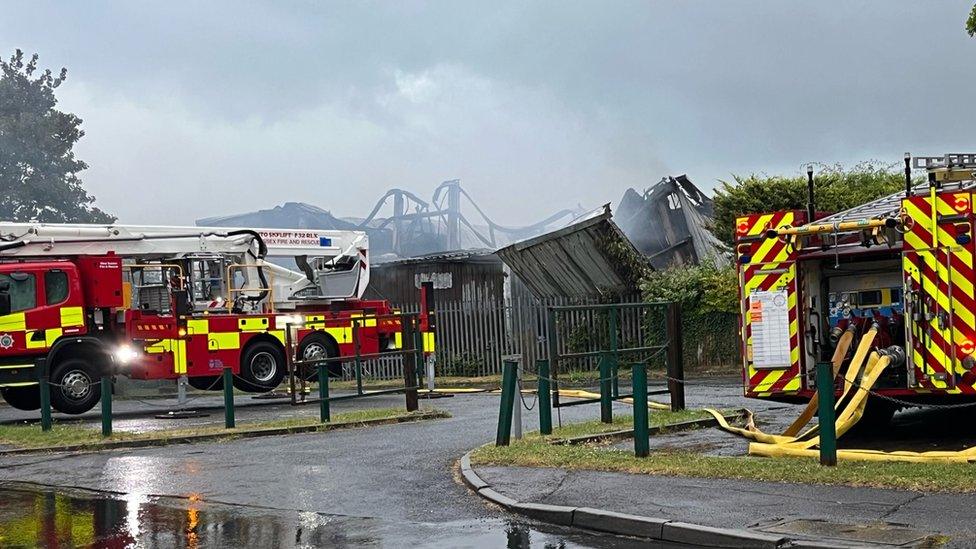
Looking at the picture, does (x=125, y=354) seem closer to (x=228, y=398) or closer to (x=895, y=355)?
(x=228, y=398)

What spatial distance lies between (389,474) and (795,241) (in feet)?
15.7

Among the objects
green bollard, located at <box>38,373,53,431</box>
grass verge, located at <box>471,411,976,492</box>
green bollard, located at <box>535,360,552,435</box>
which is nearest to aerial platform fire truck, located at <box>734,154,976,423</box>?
grass verge, located at <box>471,411,976,492</box>

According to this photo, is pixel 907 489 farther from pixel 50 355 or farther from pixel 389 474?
pixel 50 355

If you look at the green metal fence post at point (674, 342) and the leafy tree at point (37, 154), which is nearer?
the green metal fence post at point (674, 342)

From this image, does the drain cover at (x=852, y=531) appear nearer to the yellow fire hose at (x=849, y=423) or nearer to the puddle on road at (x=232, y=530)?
the puddle on road at (x=232, y=530)

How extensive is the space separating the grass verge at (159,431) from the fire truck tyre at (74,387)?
85.0 inches

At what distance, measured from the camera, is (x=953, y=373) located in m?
11.7

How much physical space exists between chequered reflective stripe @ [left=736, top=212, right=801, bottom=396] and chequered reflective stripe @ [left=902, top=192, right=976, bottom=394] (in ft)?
4.73

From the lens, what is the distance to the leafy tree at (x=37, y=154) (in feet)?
153

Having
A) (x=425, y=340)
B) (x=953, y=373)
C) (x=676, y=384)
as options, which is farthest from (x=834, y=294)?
(x=425, y=340)

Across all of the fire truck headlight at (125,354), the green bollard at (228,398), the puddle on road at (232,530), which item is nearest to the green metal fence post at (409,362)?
the green bollard at (228,398)

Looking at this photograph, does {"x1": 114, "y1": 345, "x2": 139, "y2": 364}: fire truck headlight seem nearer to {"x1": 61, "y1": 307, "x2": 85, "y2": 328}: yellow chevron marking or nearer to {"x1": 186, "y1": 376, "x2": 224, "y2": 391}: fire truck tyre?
{"x1": 61, "y1": 307, "x2": 85, "y2": 328}: yellow chevron marking

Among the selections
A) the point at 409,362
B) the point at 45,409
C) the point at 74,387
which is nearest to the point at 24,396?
the point at 74,387

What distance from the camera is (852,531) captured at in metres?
8.16
